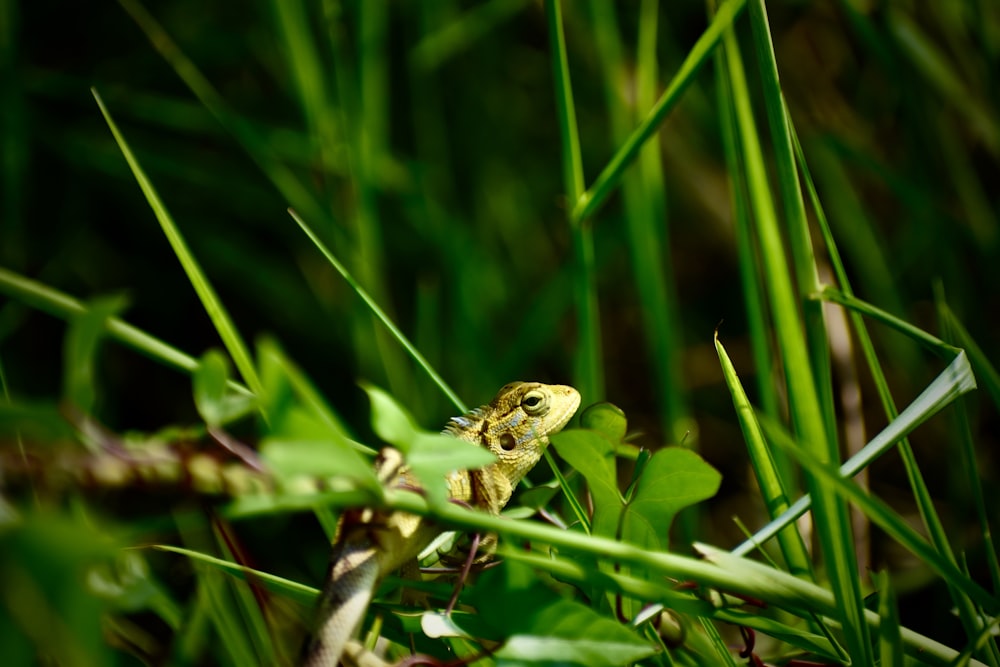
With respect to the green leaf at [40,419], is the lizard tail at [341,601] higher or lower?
lower

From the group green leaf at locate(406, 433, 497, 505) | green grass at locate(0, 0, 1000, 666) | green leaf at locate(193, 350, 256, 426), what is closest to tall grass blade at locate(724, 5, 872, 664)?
green grass at locate(0, 0, 1000, 666)

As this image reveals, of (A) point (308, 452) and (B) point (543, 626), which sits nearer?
(A) point (308, 452)

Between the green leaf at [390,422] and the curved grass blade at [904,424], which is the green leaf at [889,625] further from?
the green leaf at [390,422]

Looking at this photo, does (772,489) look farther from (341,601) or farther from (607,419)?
(341,601)

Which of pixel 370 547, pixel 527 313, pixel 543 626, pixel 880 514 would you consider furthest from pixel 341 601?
pixel 527 313

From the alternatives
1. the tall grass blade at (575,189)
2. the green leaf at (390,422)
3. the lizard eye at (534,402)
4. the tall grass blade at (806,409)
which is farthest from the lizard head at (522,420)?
the green leaf at (390,422)

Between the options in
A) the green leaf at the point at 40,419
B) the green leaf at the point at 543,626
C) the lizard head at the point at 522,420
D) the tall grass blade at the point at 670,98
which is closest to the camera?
the green leaf at the point at 40,419
